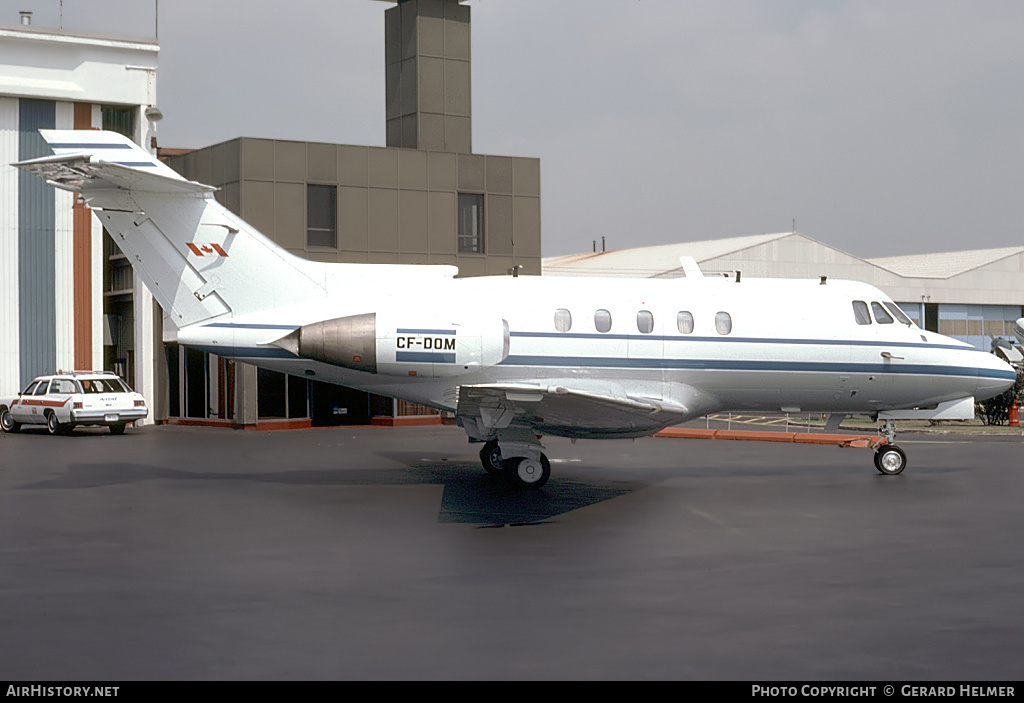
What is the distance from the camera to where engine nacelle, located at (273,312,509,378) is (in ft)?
52.1

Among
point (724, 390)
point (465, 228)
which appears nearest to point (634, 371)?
point (724, 390)

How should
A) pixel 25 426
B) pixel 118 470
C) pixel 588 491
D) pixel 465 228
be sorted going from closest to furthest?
pixel 588 491
pixel 118 470
pixel 25 426
pixel 465 228

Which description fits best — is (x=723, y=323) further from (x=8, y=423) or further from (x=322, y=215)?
(x=8, y=423)

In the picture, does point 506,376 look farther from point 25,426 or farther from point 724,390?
point 25,426

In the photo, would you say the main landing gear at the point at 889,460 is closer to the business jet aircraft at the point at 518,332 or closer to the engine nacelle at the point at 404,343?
the business jet aircraft at the point at 518,332

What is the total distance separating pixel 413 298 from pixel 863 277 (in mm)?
39311

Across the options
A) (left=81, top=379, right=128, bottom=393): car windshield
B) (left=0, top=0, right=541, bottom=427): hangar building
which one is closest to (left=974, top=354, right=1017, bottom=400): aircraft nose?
(left=0, top=0, right=541, bottom=427): hangar building

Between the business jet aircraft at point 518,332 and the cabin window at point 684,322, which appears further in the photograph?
the cabin window at point 684,322

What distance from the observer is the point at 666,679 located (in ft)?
22.3

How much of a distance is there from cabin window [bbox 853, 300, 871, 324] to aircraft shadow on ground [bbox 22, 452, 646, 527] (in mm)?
4892

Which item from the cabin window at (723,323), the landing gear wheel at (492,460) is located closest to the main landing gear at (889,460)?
the cabin window at (723,323)

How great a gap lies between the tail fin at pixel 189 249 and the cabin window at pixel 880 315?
31.5 feet

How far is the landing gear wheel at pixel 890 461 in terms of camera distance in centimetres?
1889

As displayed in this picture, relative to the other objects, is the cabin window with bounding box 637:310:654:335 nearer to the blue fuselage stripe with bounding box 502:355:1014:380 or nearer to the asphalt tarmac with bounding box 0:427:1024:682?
the blue fuselage stripe with bounding box 502:355:1014:380
